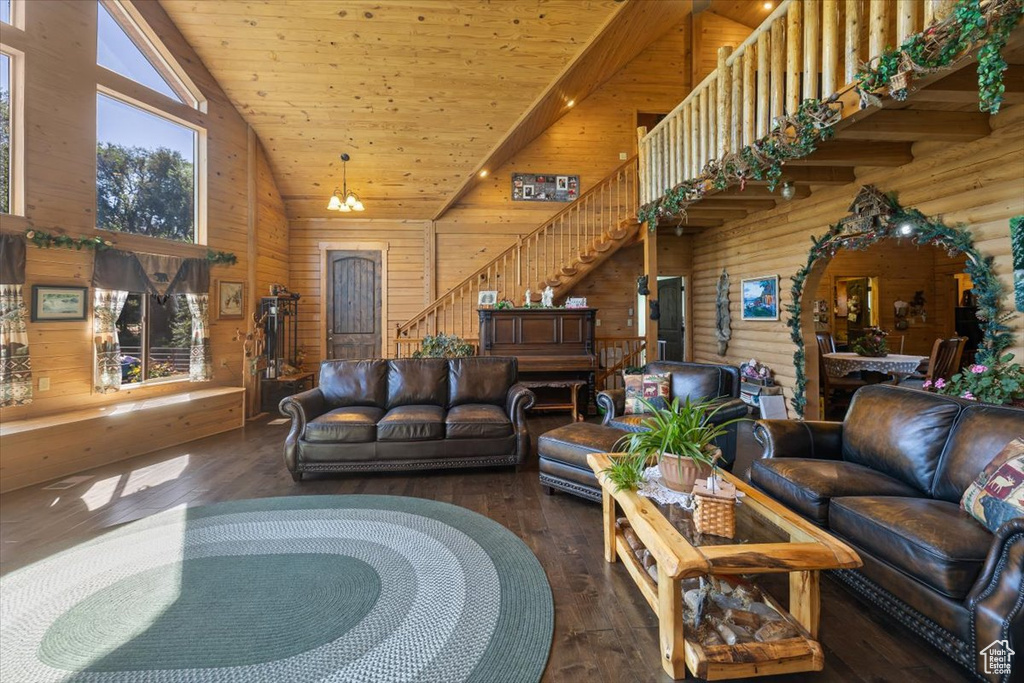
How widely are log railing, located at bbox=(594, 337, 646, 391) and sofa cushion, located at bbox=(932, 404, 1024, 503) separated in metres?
3.95

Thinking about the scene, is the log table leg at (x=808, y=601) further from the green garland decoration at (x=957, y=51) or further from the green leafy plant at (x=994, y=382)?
the green leafy plant at (x=994, y=382)

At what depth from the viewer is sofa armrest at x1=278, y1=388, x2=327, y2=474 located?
3.48 metres

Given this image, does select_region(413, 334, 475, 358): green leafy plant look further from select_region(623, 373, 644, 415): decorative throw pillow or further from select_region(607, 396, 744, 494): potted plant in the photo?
select_region(607, 396, 744, 494): potted plant

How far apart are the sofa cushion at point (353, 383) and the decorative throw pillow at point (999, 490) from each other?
3924mm

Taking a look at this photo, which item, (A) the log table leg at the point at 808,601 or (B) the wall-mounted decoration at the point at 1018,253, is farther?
(B) the wall-mounted decoration at the point at 1018,253

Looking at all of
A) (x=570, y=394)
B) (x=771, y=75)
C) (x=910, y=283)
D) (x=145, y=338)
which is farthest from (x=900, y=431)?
(x=910, y=283)

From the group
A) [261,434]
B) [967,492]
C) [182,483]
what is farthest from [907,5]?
[261,434]

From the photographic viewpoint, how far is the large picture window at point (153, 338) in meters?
4.80

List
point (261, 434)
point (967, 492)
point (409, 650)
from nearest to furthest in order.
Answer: point (409, 650), point (967, 492), point (261, 434)

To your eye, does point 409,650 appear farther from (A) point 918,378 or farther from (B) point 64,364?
(A) point 918,378

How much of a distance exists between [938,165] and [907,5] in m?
1.84

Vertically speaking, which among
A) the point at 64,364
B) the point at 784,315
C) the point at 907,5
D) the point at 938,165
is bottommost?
the point at 64,364

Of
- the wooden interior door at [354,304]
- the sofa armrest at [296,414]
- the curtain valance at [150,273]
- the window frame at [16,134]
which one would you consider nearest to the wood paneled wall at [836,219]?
the sofa armrest at [296,414]

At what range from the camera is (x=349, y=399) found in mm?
4125
